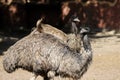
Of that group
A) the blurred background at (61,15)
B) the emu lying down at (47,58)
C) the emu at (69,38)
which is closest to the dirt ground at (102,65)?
the blurred background at (61,15)

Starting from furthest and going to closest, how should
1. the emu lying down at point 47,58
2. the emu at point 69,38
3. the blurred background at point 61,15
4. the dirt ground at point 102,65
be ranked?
the blurred background at point 61,15
the dirt ground at point 102,65
the emu at point 69,38
the emu lying down at point 47,58

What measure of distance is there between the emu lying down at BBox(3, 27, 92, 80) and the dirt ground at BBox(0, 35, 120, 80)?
264 cm

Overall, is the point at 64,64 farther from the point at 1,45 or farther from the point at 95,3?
the point at 95,3

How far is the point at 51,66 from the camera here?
22.1 feet

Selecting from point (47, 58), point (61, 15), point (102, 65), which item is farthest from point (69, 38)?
point (61, 15)

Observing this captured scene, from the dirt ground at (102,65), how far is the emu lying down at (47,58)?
8.67 feet

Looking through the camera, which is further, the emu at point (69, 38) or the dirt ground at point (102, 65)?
the dirt ground at point (102, 65)

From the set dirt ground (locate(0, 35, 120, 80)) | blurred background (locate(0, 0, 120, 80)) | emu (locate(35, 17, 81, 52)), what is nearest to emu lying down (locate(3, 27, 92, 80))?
emu (locate(35, 17, 81, 52))

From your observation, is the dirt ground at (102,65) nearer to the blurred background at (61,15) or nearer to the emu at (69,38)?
the blurred background at (61,15)

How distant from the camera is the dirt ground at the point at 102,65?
1023 centimetres

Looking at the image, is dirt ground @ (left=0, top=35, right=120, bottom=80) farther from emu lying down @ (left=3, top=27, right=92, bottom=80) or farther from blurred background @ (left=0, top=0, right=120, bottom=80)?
emu lying down @ (left=3, top=27, right=92, bottom=80)

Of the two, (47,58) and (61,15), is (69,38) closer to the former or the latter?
(47,58)

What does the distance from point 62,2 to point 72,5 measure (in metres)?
0.48

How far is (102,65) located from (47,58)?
501 centimetres
